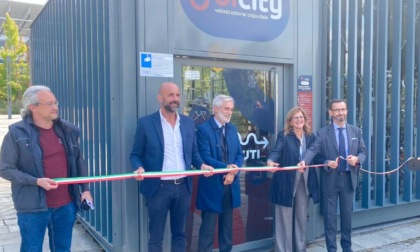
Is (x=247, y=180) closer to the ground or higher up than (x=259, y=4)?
closer to the ground

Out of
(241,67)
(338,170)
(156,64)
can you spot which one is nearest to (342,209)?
(338,170)

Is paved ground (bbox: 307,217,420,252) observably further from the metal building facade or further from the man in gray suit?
the man in gray suit

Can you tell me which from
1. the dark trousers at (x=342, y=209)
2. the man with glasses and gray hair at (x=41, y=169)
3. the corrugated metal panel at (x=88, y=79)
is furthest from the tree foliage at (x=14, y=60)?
the dark trousers at (x=342, y=209)

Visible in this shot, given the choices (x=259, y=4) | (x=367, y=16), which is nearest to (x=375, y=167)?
(x=367, y=16)

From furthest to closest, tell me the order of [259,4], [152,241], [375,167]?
[375,167] < [259,4] < [152,241]

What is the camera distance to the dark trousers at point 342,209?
4238 mm

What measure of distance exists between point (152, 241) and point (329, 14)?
376cm

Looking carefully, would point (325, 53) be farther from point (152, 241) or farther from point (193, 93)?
point (152, 241)

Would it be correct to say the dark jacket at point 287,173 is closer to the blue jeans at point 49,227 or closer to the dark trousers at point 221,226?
the dark trousers at point 221,226

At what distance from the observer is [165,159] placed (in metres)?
3.51

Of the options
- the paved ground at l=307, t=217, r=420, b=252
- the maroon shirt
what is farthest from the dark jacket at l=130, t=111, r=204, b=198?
the paved ground at l=307, t=217, r=420, b=252

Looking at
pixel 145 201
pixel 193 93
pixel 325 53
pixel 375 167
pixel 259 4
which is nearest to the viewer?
pixel 145 201

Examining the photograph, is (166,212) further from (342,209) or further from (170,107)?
(342,209)

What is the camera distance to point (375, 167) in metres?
5.54
